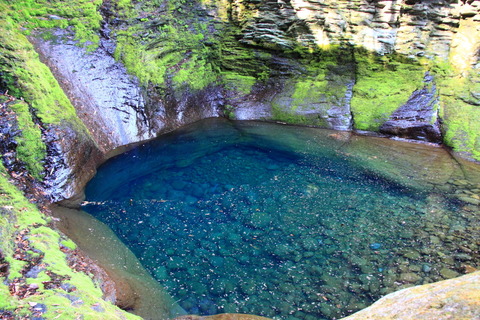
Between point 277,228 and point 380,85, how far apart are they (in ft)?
27.3

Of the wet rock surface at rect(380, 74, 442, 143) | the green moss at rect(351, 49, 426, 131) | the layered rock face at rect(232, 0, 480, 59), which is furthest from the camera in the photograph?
the green moss at rect(351, 49, 426, 131)

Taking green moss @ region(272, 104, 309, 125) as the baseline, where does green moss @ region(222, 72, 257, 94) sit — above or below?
above

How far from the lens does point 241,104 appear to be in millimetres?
13258

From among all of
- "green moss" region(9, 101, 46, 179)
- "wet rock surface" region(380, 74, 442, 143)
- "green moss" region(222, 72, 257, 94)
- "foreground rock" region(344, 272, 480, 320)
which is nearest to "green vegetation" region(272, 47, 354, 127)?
"green moss" region(222, 72, 257, 94)

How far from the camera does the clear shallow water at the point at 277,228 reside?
5066mm

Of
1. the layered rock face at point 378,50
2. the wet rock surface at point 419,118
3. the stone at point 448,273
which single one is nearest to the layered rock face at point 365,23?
the layered rock face at point 378,50

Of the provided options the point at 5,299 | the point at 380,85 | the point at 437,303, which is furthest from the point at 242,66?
the point at 437,303

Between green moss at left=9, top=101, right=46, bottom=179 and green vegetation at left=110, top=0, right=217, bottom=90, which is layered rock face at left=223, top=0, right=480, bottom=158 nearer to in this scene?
green vegetation at left=110, top=0, right=217, bottom=90

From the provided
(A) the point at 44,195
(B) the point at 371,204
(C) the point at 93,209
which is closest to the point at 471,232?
(B) the point at 371,204

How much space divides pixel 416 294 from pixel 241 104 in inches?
430

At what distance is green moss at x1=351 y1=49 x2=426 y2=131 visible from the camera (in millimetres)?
11578

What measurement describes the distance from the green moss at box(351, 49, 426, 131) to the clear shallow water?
8.53 ft

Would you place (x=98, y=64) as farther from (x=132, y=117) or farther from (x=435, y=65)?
(x=435, y=65)

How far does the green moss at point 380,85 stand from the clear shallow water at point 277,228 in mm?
2601
